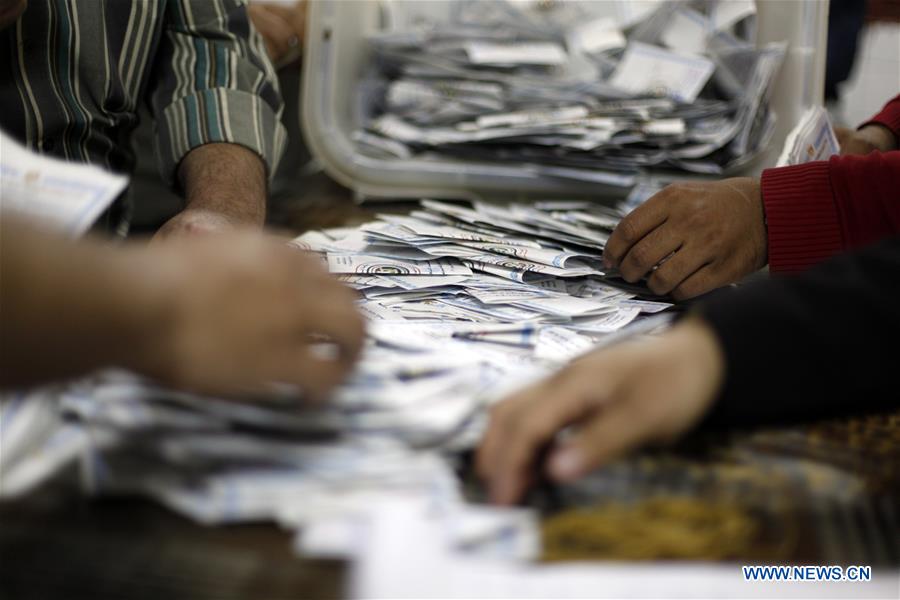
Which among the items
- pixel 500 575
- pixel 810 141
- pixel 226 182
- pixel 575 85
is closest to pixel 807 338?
pixel 500 575

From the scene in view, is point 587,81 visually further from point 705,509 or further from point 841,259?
point 705,509

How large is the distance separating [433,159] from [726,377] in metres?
1.18

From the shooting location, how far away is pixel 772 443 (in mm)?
614

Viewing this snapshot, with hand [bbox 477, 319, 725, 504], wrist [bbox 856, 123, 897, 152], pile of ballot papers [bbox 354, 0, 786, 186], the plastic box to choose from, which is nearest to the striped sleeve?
the plastic box

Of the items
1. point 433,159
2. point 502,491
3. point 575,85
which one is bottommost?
point 433,159

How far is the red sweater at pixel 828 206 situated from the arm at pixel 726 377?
12.5 inches

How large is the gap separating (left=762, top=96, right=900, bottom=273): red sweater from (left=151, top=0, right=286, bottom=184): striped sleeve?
29.9 inches

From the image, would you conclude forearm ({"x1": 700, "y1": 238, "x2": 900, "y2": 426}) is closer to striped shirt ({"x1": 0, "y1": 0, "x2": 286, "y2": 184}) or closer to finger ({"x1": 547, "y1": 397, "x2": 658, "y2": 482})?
finger ({"x1": 547, "y1": 397, "x2": 658, "y2": 482})

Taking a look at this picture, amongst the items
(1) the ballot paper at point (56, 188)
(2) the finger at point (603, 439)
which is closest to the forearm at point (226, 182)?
(1) the ballot paper at point (56, 188)

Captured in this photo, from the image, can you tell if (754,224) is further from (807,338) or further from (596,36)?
(596,36)

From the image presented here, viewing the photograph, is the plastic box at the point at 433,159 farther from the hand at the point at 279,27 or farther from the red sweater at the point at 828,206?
the red sweater at the point at 828,206

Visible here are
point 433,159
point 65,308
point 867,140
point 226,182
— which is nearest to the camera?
point 65,308

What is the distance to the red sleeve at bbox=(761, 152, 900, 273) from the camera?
0.91 metres

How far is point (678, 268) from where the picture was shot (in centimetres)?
101
